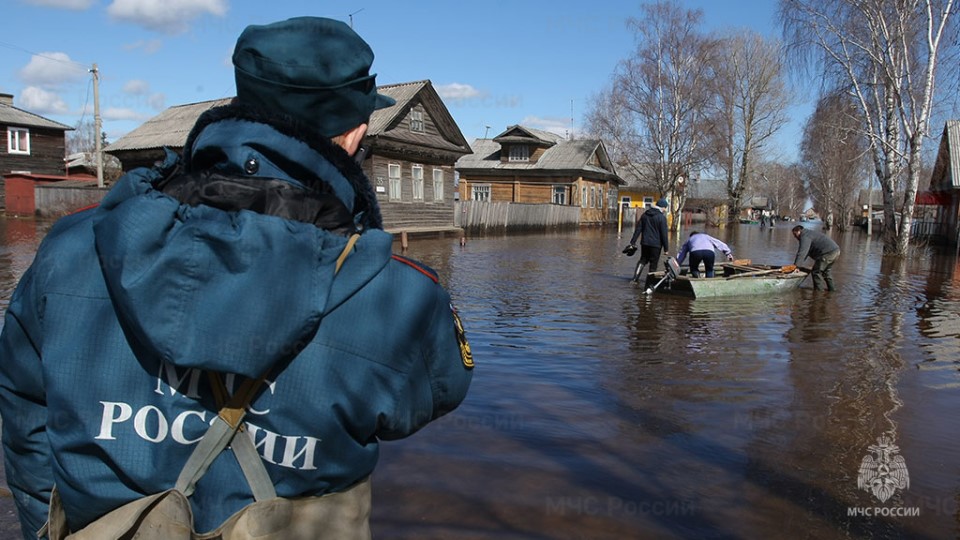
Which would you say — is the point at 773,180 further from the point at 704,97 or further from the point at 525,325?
the point at 525,325

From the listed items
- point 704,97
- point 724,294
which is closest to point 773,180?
point 704,97

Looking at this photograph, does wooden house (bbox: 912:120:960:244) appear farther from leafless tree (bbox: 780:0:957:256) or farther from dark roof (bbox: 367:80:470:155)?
dark roof (bbox: 367:80:470:155)

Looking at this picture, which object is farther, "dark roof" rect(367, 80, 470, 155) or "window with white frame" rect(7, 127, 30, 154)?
"window with white frame" rect(7, 127, 30, 154)

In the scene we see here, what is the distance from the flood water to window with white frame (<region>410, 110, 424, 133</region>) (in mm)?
16119

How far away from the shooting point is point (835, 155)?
41.7m

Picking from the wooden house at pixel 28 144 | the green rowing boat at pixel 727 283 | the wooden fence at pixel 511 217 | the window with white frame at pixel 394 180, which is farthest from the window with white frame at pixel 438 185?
the wooden house at pixel 28 144

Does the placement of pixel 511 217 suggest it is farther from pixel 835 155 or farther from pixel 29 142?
pixel 29 142

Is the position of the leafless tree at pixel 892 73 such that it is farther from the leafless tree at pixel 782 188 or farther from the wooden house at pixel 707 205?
the leafless tree at pixel 782 188

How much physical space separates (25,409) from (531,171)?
43.0 meters

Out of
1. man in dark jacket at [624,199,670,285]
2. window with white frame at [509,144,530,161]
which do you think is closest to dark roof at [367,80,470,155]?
man in dark jacket at [624,199,670,285]

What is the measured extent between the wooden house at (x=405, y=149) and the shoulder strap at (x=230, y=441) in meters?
20.9

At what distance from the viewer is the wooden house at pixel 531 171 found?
43.2 m

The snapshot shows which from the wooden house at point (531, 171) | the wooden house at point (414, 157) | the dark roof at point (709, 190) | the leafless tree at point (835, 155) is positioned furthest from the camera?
the dark roof at point (709, 190)

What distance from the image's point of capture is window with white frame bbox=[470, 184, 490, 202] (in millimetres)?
44438
